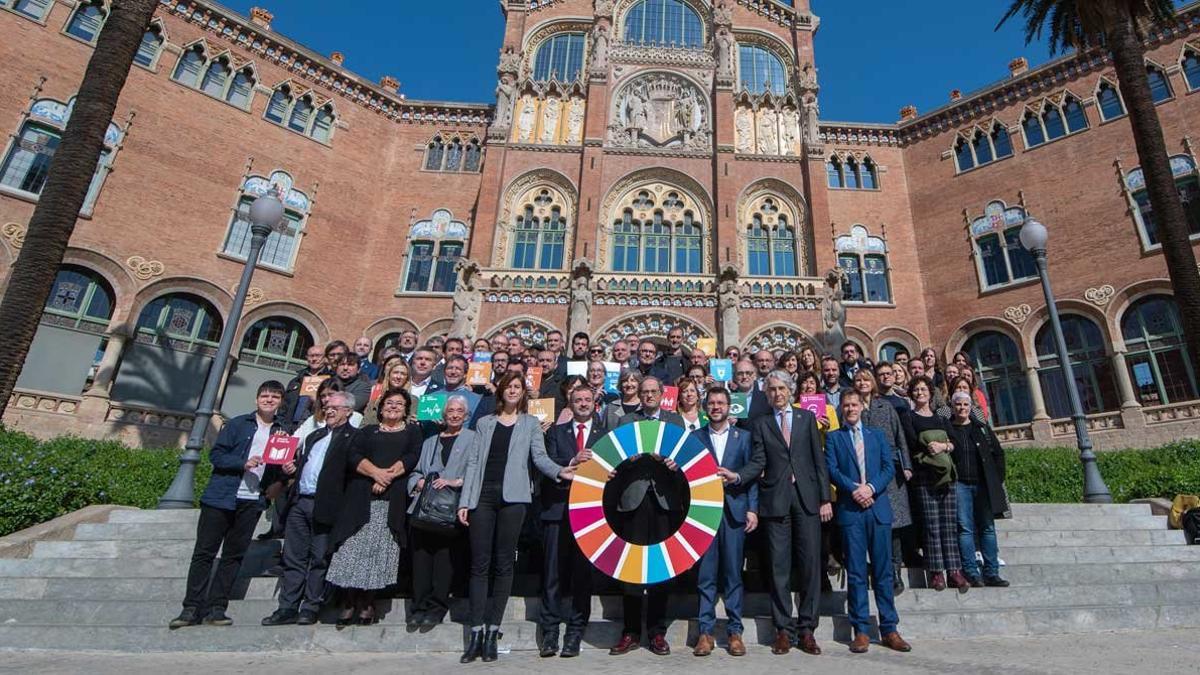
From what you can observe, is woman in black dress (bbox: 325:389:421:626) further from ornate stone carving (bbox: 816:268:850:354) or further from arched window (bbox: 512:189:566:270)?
arched window (bbox: 512:189:566:270)

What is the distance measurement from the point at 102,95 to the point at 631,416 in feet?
32.4

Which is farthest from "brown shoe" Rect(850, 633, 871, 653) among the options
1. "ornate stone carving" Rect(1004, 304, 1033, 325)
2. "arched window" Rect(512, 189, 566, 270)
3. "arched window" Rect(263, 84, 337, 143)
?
"arched window" Rect(263, 84, 337, 143)

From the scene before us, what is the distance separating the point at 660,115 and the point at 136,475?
21.4 m

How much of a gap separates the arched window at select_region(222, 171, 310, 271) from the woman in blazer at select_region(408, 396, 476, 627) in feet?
60.4

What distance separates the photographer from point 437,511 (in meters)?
4.84

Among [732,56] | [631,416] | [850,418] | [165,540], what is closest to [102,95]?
[165,540]

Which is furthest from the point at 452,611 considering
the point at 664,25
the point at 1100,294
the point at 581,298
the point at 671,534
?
the point at 664,25

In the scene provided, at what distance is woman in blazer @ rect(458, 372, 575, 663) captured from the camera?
4723 mm

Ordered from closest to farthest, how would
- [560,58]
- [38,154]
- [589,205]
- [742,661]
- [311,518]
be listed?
1. [742,661]
2. [311,518]
3. [38,154]
4. [589,205]
5. [560,58]

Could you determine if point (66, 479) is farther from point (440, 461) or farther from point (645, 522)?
point (645, 522)

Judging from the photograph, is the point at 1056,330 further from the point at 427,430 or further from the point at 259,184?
the point at 259,184

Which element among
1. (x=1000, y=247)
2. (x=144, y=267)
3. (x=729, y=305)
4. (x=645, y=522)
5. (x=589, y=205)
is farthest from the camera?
(x=1000, y=247)

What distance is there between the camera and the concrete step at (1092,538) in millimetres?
7209

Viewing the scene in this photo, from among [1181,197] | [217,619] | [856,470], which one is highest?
[1181,197]
